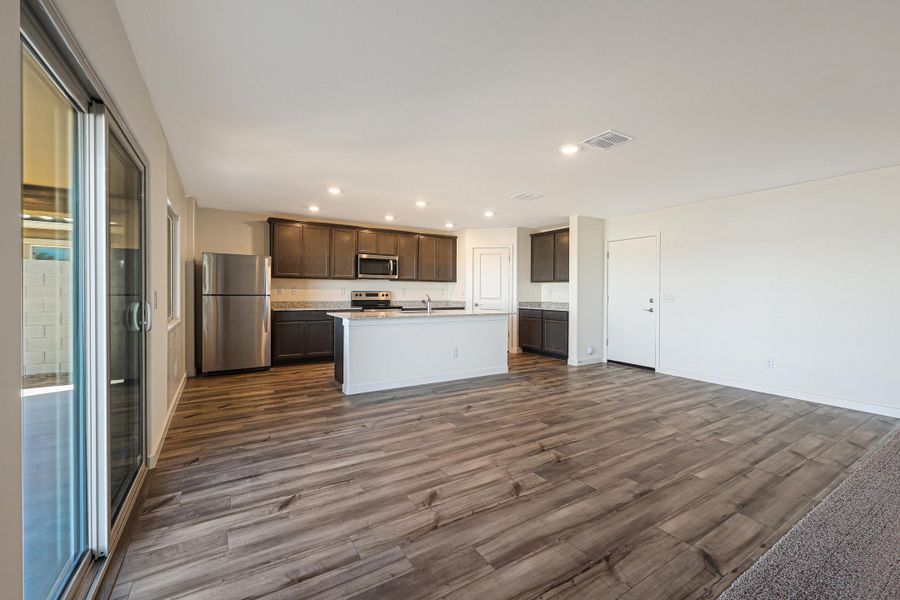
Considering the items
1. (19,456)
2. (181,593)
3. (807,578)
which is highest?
(19,456)

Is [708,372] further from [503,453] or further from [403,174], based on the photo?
[403,174]

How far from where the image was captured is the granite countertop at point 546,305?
22.7 feet

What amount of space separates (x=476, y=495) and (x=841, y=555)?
1568mm

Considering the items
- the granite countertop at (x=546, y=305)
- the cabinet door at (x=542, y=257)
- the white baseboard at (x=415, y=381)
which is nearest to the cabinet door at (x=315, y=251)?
the white baseboard at (x=415, y=381)

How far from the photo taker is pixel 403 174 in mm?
4105

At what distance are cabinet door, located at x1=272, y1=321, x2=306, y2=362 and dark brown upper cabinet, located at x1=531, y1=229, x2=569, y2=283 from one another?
4398 mm

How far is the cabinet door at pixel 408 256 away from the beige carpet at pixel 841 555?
6.21m

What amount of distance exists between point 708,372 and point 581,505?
407cm

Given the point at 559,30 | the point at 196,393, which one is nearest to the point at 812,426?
the point at 559,30

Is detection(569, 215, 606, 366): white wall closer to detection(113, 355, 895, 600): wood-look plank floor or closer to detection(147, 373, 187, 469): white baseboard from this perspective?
detection(113, 355, 895, 600): wood-look plank floor

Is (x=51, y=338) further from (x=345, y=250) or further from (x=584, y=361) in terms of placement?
(x=584, y=361)

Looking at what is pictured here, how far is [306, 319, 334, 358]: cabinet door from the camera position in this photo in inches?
244

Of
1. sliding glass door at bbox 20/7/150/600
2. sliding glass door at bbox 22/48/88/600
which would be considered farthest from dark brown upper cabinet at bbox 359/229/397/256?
sliding glass door at bbox 22/48/88/600

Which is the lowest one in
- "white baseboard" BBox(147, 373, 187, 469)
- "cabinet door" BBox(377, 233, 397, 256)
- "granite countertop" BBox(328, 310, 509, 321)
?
"white baseboard" BBox(147, 373, 187, 469)
